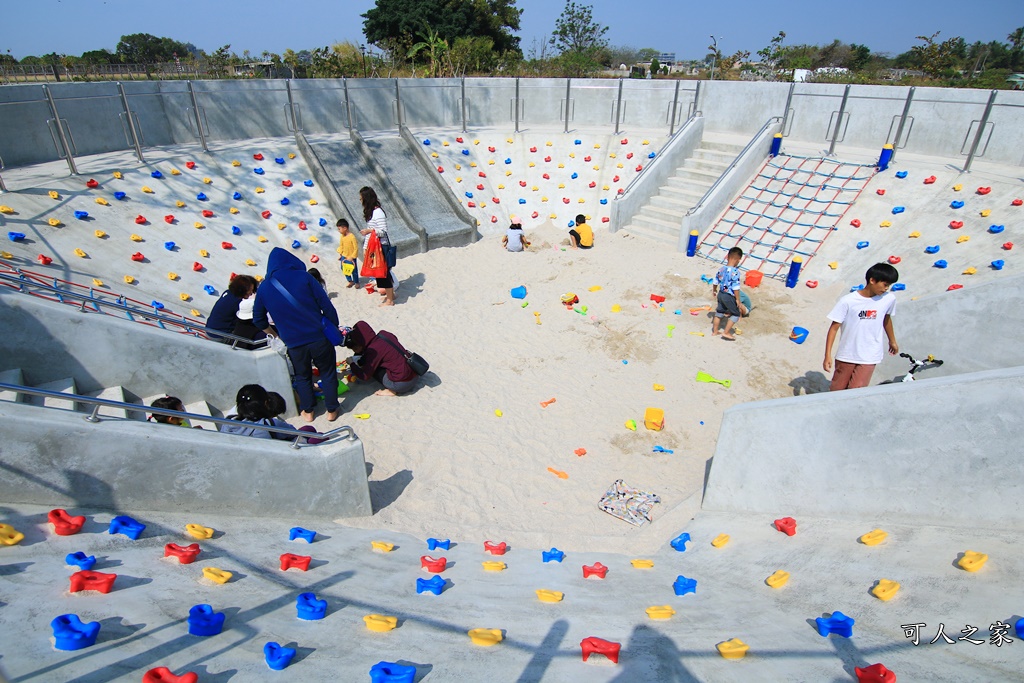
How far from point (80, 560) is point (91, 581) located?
0.82 ft

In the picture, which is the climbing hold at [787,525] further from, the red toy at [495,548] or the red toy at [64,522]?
the red toy at [64,522]

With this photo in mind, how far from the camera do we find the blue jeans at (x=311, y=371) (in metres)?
6.01

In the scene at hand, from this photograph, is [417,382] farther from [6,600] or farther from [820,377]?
[820,377]

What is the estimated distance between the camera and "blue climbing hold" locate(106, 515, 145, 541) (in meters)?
3.60

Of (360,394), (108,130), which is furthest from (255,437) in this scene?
(108,130)

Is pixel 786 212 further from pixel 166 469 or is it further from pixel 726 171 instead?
pixel 166 469

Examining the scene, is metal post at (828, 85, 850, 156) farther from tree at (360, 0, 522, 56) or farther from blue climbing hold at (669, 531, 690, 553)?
tree at (360, 0, 522, 56)

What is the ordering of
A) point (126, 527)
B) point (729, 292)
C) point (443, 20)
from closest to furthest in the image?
point (126, 527) → point (729, 292) → point (443, 20)

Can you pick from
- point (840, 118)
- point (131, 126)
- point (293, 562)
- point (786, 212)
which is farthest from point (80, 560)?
point (840, 118)

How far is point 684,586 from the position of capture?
12.7ft

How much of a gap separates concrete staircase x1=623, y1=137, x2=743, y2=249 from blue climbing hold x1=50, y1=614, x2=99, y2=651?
11116mm

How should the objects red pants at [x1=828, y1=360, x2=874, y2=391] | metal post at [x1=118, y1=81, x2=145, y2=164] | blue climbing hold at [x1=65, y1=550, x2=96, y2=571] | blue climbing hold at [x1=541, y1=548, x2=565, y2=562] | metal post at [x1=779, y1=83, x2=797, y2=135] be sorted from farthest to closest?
1. metal post at [x1=779, y1=83, x2=797, y2=135]
2. metal post at [x1=118, y1=81, x2=145, y2=164]
3. red pants at [x1=828, y1=360, x2=874, y2=391]
4. blue climbing hold at [x1=541, y1=548, x2=565, y2=562]
5. blue climbing hold at [x1=65, y1=550, x2=96, y2=571]

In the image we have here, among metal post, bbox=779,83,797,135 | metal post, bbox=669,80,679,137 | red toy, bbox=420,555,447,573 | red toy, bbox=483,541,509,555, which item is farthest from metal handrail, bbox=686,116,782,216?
red toy, bbox=420,555,447,573

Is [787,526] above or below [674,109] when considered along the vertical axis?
below
